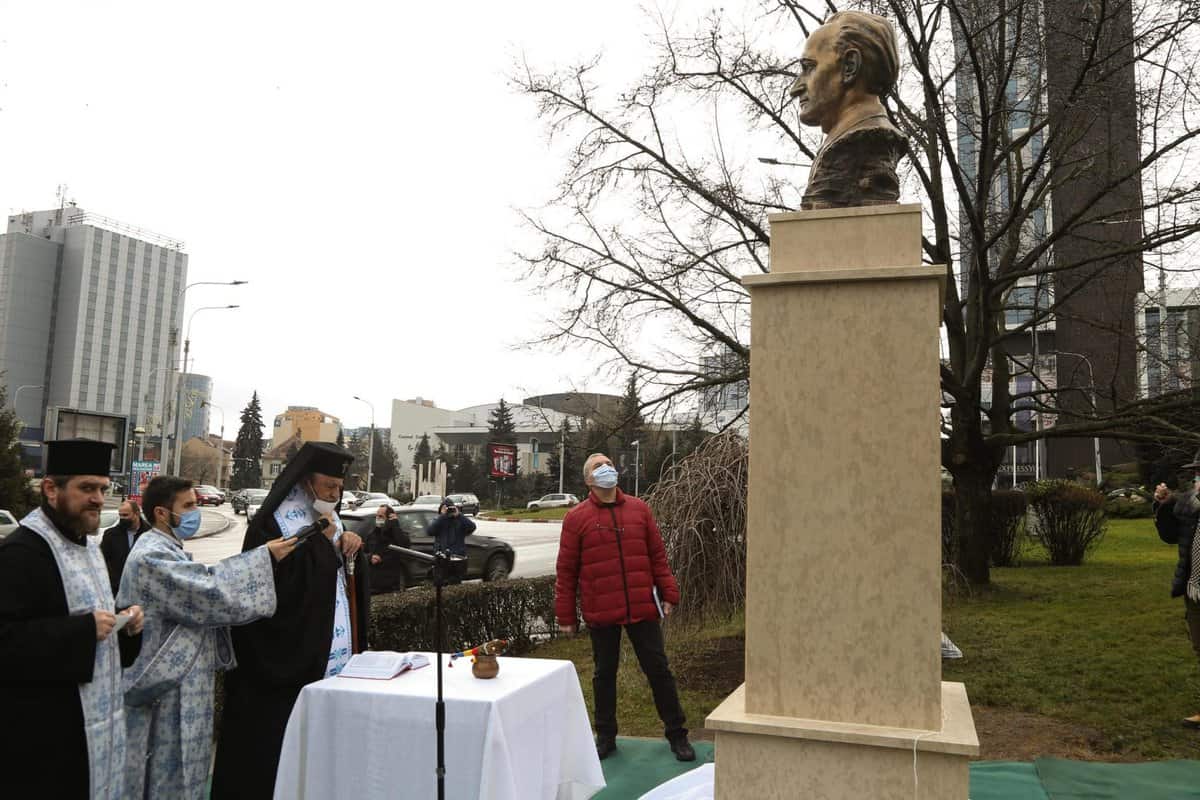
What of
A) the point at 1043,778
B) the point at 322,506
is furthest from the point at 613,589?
the point at 1043,778

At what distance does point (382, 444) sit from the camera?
304ft

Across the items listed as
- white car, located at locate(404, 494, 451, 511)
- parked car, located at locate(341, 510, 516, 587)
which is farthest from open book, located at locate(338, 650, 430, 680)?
parked car, located at locate(341, 510, 516, 587)

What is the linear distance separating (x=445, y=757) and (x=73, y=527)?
170 cm

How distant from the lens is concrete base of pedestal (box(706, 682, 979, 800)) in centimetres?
262

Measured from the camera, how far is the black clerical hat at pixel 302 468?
3.87 meters

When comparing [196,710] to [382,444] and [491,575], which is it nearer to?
[491,575]

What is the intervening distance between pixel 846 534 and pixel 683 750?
2.87m

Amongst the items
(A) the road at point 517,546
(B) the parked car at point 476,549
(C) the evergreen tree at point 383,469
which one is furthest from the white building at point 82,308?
(B) the parked car at point 476,549

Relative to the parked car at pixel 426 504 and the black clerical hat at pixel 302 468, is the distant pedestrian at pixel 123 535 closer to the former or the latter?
the black clerical hat at pixel 302 468

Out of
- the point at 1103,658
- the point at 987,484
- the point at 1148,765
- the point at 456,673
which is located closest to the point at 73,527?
the point at 456,673

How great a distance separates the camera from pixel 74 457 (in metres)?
3.26

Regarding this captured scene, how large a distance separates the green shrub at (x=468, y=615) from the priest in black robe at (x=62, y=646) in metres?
3.35

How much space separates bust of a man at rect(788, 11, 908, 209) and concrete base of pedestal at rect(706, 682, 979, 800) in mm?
1931

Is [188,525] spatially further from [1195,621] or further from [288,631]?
[1195,621]
